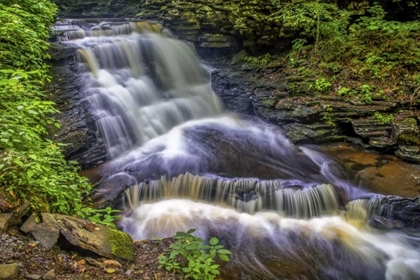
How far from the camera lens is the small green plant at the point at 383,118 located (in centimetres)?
693

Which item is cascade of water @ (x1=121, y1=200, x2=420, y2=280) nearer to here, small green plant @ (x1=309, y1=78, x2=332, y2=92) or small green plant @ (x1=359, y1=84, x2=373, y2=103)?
small green plant @ (x1=359, y1=84, x2=373, y2=103)

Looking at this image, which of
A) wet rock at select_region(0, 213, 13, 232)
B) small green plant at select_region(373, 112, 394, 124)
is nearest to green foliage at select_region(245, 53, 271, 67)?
small green plant at select_region(373, 112, 394, 124)

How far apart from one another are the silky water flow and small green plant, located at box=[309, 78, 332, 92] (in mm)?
1535

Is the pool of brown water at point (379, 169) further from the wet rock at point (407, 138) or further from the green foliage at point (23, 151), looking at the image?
the green foliage at point (23, 151)

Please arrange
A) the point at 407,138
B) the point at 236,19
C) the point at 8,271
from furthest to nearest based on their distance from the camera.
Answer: the point at 236,19, the point at 407,138, the point at 8,271

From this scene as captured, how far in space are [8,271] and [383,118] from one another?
735cm

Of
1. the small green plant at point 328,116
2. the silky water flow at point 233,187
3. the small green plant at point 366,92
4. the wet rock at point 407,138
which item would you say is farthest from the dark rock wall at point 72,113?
the wet rock at point 407,138

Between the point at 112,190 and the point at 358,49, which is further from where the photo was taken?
the point at 358,49

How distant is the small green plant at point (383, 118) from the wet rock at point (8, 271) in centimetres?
723

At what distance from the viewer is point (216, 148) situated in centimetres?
739

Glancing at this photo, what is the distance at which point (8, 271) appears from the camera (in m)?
2.15

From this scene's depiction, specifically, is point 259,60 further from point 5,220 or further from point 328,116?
point 5,220

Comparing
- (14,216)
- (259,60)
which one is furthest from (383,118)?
(14,216)

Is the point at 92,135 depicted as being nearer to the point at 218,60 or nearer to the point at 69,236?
the point at 69,236
